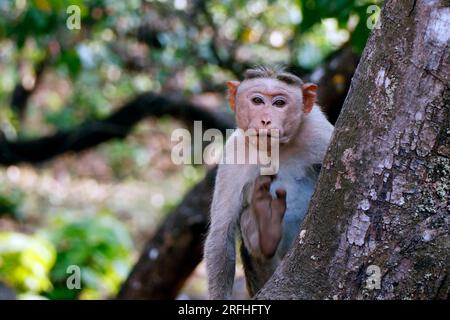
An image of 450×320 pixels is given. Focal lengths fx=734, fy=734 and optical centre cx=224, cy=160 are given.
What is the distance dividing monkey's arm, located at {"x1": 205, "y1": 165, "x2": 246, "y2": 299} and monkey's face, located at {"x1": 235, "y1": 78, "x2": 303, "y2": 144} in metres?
0.41

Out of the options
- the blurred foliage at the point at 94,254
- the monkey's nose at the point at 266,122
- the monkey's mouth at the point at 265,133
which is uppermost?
the monkey's nose at the point at 266,122

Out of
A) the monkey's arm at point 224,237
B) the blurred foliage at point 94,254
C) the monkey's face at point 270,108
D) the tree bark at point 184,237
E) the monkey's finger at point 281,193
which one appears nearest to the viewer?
the monkey's finger at point 281,193

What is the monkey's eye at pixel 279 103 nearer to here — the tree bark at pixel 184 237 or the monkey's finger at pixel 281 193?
the monkey's finger at pixel 281 193

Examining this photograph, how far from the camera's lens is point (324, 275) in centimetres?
258

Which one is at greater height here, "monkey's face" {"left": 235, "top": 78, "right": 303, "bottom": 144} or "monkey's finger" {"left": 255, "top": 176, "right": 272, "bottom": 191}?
"monkey's face" {"left": 235, "top": 78, "right": 303, "bottom": 144}

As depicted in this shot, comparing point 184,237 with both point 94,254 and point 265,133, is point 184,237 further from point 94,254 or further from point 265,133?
point 265,133

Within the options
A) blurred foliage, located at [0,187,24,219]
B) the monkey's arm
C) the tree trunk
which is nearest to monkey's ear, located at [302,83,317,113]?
the monkey's arm

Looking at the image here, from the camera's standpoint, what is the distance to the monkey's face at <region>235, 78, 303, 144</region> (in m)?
3.96

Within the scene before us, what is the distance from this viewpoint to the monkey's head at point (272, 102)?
13.0 ft

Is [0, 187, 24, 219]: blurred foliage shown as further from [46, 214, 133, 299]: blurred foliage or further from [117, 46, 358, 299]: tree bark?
[117, 46, 358, 299]: tree bark

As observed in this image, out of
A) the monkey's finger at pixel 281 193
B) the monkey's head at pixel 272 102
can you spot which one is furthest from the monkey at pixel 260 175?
the monkey's finger at pixel 281 193

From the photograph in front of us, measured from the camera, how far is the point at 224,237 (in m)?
4.31

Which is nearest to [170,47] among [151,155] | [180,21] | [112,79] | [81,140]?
[180,21]

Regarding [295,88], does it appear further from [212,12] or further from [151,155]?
[151,155]
